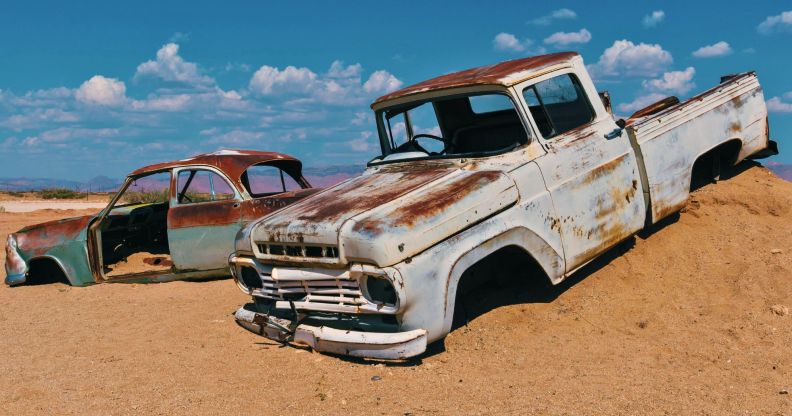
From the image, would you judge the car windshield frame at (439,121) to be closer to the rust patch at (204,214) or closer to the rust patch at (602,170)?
the rust patch at (602,170)

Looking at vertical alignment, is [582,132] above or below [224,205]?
above

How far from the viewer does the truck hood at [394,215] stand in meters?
4.22

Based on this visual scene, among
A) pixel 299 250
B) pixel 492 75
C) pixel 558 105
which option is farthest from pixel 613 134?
pixel 299 250

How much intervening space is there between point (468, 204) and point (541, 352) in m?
1.13

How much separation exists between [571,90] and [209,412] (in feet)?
12.5

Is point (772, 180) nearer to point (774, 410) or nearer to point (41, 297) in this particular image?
point (774, 410)

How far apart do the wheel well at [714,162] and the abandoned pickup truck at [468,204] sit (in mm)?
70

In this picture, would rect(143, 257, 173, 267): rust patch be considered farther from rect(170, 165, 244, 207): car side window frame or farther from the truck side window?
the truck side window

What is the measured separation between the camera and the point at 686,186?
6164 millimetres

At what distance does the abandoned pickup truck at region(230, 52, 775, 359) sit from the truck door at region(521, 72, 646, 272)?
1 centimetres

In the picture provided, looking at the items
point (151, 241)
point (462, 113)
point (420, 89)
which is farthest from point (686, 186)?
point (151, 241)

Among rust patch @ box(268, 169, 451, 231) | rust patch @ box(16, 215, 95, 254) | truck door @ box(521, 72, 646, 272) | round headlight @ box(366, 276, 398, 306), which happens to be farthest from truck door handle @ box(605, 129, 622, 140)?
rust patch @ box(16, 215, 95, 254)

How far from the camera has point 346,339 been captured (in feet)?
15.0

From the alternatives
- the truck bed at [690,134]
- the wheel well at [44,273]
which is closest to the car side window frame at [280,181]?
the wheel well at [44,273]
